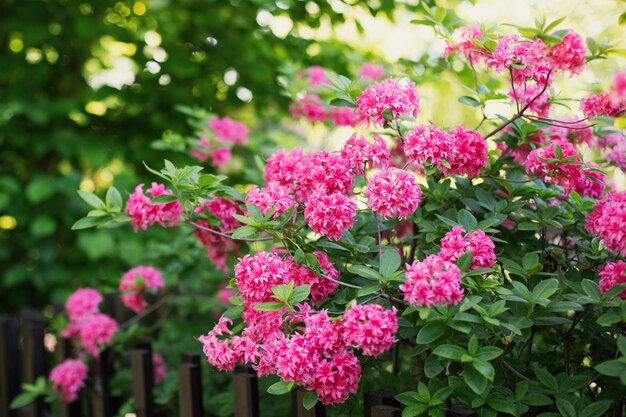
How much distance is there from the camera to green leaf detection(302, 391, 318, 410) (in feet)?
4.78

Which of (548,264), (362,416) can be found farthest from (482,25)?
(362,416)

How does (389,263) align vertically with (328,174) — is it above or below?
below

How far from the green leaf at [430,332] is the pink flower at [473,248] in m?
0.14

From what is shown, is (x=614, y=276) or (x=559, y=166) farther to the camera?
(x=559, y=166)

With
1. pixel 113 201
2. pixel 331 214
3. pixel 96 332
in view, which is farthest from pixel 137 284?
pixel 331 214

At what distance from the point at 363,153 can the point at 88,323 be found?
1.43 metres

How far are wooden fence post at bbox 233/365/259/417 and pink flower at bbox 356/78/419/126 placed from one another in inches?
29.9

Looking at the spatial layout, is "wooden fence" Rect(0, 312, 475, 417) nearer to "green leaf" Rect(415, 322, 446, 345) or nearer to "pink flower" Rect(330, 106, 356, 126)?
"green leaf" Rect(415, 322, 446, 345)

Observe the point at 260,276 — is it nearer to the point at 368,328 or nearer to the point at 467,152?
the point at 368,328

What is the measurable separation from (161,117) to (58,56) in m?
1.06

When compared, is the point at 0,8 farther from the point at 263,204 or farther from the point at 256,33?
the point at 263,204

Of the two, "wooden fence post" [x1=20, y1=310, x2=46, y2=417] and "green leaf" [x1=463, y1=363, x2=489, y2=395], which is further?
"wooden fence post" [x1=20, y1=310, x2=46, y2=417]

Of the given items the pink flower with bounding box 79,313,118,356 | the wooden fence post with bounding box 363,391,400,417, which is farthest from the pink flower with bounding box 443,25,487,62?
the pink flower with bounding box 79,313,118,356

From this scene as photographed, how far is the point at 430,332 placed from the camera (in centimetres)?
141
